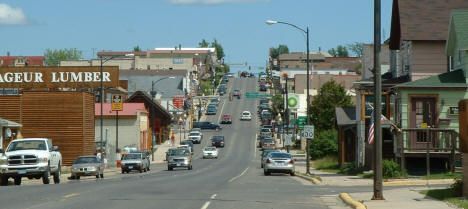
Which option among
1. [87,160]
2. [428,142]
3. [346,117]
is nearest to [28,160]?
[87,160]

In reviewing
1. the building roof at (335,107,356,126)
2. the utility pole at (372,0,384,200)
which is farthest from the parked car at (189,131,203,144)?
the utility pole at (372,0,384,200)

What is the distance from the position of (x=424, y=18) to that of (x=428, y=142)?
9.22 metres

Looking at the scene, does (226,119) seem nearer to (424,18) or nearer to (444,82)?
(424,18)

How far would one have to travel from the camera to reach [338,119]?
188 ft

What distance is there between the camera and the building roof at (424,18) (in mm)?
45438

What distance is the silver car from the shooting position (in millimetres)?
51531

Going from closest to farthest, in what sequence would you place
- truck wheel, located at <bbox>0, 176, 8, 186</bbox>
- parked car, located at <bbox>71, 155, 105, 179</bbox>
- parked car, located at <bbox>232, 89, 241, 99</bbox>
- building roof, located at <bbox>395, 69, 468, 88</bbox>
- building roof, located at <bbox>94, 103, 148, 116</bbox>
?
building roof, located at <bbox>395, 69, 468, 88</bbox> → truck wheel, located at <bbox>0, 176, 8, 186</bbox> → parked car, located at <bbox>71, 155, 105, 179</bbox> → building roof, located at <bbox>94, 103, 148, 116</bbox> → parked car, located at <bbox>232, 89, 241, 99</bbox>

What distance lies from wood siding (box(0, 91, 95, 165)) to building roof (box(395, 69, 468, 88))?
37098 mm

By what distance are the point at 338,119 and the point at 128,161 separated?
606 inches

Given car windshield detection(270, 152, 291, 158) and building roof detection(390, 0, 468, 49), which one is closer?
building roof detection(390, 0, 468, 49)

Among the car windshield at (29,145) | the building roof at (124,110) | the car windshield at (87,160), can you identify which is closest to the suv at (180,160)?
the car windshield at (87,160)

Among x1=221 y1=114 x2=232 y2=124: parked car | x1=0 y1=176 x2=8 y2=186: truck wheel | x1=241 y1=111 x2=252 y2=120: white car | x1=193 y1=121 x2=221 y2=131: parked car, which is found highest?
x1=241 y1=111 x2=252 y2=120: white car

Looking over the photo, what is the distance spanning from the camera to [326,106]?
91.2m

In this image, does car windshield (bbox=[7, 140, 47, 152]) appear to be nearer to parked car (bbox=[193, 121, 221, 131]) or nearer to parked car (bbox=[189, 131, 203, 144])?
parked car (bbox=[189, 131, 203, 144])
